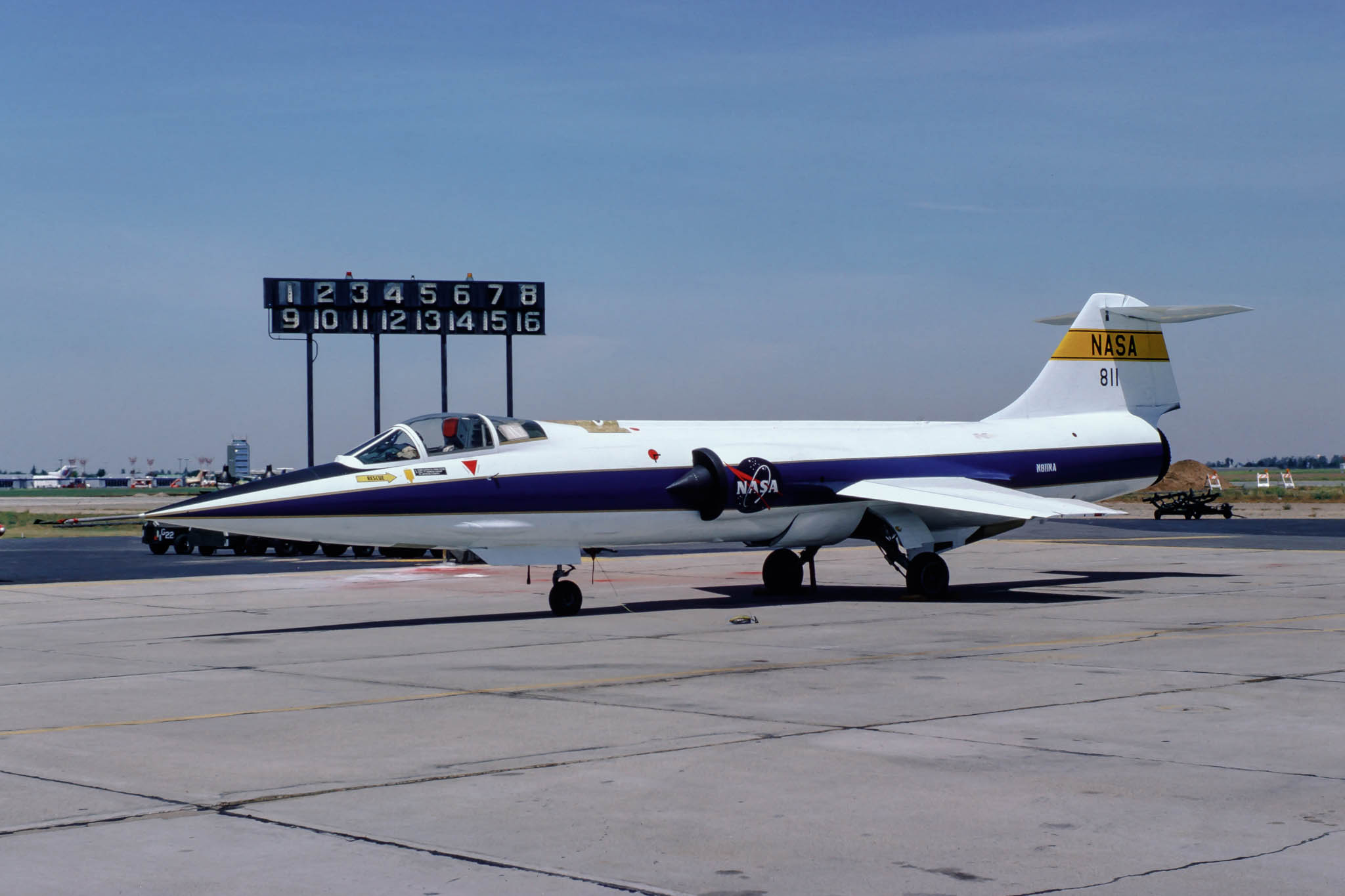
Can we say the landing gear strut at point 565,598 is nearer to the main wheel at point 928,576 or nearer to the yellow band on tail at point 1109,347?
the main wheel at point 928,576

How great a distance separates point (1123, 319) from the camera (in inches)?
1057

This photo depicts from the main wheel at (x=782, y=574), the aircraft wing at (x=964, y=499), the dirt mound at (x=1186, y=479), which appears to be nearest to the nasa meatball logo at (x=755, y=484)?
the aircraft wing at (x=964, y=499)

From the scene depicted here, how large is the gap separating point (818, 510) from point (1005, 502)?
9.99ft

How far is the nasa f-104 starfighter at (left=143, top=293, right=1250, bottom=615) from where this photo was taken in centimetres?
1773

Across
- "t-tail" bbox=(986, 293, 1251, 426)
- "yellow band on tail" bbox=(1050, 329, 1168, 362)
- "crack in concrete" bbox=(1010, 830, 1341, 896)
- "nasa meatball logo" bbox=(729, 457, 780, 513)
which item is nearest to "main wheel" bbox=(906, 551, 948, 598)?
"nasa meatball logo" bbox=(729, 457, 780, 513)

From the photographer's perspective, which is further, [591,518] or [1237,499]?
[1237,499]

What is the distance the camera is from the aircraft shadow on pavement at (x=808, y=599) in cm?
1889

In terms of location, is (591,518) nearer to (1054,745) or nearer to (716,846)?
(1054,745)

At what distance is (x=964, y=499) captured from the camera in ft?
69.6

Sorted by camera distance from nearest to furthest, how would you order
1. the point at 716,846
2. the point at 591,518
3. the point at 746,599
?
the point at 716,846
the point at 591,518
the point at 746,599

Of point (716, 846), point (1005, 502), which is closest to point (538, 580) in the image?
point (1005, 502)

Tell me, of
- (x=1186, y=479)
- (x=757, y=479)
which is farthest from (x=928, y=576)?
(x=1186, y=479)

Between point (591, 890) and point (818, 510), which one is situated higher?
point (818, 510)

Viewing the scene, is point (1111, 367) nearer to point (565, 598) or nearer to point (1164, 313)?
point (1164, 313)
